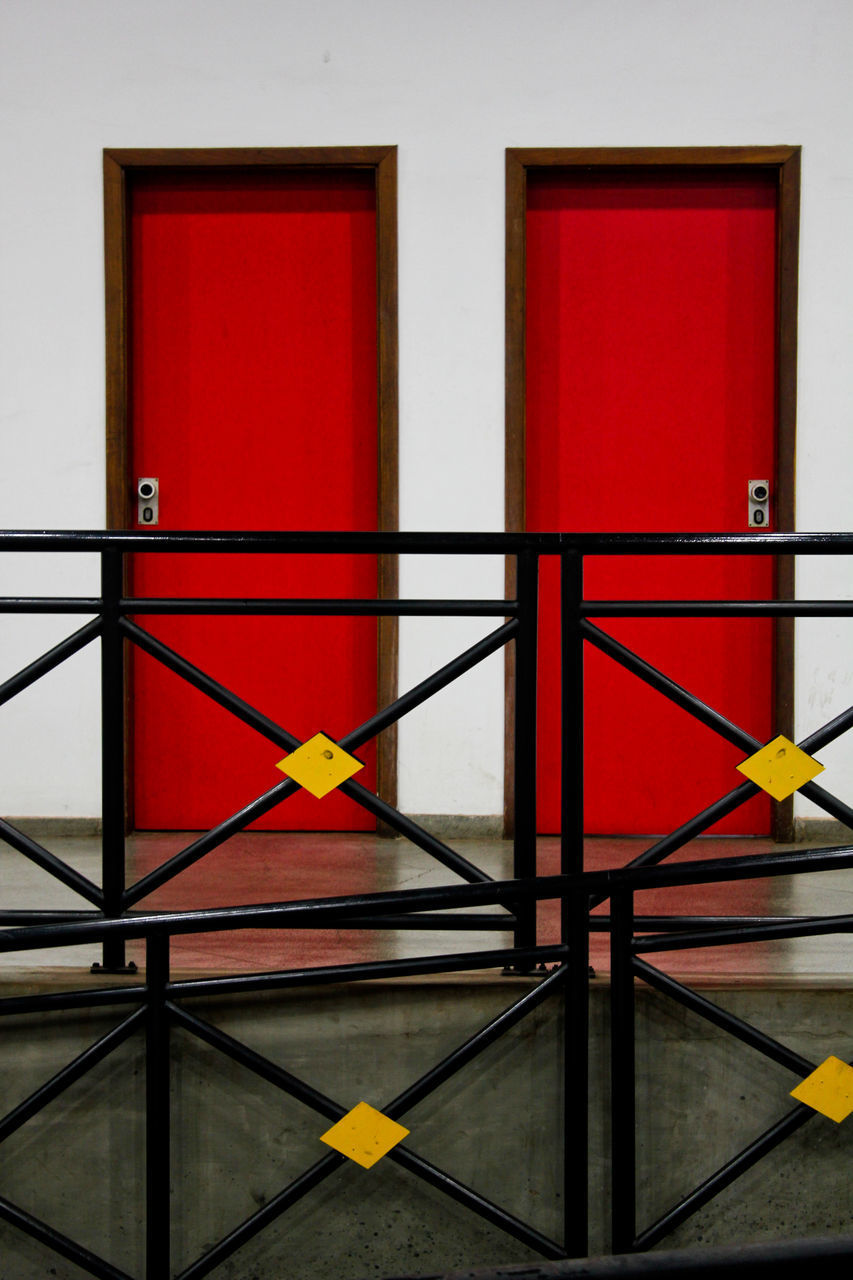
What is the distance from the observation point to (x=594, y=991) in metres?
1.81

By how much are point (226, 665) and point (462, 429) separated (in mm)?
1035

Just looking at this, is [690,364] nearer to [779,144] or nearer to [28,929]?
[779,144]

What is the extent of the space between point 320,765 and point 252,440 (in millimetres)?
1620

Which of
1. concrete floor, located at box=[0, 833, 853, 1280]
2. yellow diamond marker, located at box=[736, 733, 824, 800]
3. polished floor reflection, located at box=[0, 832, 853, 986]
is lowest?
concrete floor, located at box=[0, 833, 853, 1280]

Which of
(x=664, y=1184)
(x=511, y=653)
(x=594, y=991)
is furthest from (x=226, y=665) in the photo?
(x=664, y=1184)

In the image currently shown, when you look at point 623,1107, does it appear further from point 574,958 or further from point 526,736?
point 526,736

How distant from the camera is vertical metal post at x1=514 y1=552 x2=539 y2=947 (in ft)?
5.97

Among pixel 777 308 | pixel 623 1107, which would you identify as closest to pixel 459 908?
pixel 623 1107

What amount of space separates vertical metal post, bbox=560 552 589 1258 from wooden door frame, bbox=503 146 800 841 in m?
1.10

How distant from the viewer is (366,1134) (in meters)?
1.73

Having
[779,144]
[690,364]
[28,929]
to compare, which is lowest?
[28,929]

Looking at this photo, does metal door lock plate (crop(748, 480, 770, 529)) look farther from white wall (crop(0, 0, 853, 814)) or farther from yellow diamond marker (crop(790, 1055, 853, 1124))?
yellow diamond marker (crop(790, 1055, 853, 1124))

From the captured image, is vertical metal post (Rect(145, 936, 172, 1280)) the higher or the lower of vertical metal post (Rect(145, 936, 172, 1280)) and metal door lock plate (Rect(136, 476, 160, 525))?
the lower

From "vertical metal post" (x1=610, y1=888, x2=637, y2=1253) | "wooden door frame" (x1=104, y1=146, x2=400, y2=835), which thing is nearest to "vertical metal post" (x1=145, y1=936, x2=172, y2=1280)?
"vertical metal post" (x1=610, y1=888, x2=637, y2=1253)
